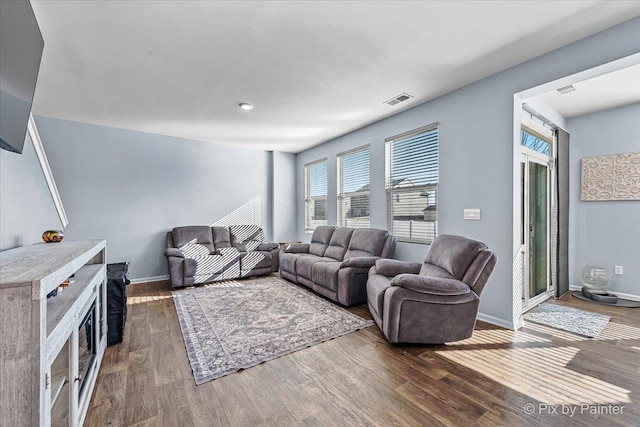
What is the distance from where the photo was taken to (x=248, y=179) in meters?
5.91

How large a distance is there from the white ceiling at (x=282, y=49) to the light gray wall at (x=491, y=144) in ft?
0.42

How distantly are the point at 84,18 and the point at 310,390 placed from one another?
306 centimetres

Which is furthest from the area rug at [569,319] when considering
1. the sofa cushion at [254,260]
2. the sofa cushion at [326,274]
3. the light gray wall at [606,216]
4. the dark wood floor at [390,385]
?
the sofa cushion at [254,260]

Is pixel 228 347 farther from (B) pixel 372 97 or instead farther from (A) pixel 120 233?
(A) pixel 120 233

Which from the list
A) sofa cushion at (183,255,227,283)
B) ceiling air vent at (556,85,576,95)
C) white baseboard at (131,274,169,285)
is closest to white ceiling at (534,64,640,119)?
ceiling air vent at (556,85,576,95)

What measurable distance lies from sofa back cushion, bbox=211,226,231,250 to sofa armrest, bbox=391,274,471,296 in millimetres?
3781

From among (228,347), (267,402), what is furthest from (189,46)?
(267,402)

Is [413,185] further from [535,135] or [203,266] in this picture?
[203,266]

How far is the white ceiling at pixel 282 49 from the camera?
1.93 meters

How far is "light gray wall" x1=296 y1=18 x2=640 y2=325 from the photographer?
2.32 metres

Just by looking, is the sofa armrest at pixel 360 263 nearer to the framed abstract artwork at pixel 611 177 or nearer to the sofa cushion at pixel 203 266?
the sofa cushion at pixel 203 266

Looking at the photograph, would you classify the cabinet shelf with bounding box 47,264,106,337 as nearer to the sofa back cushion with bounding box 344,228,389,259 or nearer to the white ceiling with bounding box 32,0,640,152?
the white ceiling with bounding box 32,0,640,152

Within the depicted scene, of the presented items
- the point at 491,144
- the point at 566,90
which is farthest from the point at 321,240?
the point at 566,90

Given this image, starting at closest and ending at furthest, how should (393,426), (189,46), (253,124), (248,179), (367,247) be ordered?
1. (393,426)
2. (189,46)
3. (367,247)
4. (253,124)
5. (248,179)
